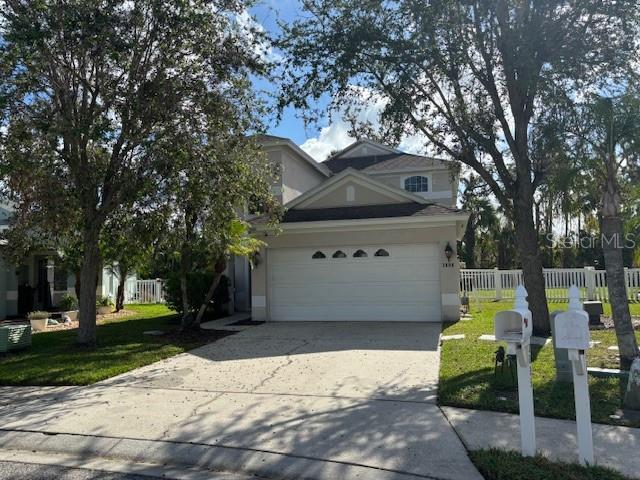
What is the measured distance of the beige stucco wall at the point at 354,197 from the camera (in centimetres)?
1554

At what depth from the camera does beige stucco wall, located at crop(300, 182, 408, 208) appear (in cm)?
1554

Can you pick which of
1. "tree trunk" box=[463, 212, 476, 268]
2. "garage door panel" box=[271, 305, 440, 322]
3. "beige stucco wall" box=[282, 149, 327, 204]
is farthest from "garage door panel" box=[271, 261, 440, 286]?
"tree trunk" box=[463, 212, 476, 268]

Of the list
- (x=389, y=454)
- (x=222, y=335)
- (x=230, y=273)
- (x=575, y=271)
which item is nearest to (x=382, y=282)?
(x=222, y=335)

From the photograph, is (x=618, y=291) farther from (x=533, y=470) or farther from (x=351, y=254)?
(x=351, y=254)

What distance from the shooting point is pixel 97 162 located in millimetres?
11500

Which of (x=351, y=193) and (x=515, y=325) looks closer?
(x=515, y=325)

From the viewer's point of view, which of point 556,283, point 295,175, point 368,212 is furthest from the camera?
point 556,283

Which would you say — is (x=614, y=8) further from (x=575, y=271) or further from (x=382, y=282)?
(x=575, y=271)

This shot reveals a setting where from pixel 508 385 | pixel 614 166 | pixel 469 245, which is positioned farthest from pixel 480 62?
pixel 469 245

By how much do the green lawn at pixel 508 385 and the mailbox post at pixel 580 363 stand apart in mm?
1407

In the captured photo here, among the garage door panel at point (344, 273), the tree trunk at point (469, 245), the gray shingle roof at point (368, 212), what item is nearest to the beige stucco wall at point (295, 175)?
the gray shingle roof at point (368, 212)

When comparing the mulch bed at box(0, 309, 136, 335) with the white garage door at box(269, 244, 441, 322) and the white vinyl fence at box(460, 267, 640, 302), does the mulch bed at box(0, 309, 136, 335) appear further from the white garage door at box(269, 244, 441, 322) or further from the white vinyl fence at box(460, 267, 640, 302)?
the white vinyl fence at box(460, 267, 640, 302)

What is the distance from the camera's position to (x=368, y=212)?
1481cm

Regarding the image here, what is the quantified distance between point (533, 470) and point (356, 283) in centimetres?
1032
